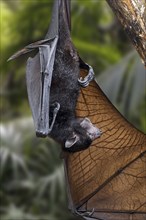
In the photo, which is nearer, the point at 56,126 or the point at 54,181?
the point at 56,126

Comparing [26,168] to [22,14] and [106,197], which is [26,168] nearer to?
[22,14]

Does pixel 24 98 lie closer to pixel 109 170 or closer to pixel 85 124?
pixel 109 170

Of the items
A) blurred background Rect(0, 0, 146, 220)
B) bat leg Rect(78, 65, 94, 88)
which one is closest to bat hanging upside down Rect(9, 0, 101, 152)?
bat leg Rect(78, 65, 94, 88)

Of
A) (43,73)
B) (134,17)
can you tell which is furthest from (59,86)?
(134,17)

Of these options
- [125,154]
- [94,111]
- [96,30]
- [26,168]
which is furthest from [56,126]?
[96,30]

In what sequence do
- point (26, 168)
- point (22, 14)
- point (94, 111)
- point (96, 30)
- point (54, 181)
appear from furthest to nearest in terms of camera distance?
point (96, 30), point (22, 14), point (26, 168), point (54, 181), point (94, 111)

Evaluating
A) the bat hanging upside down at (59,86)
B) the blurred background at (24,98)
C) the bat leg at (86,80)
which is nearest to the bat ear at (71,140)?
the bat hanging upside down at (59,86)

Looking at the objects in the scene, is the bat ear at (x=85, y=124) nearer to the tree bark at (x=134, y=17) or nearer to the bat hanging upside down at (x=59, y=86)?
the bat hanging upside down at (x=59, y=86)

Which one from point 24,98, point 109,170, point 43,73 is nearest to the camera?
point 43,73
